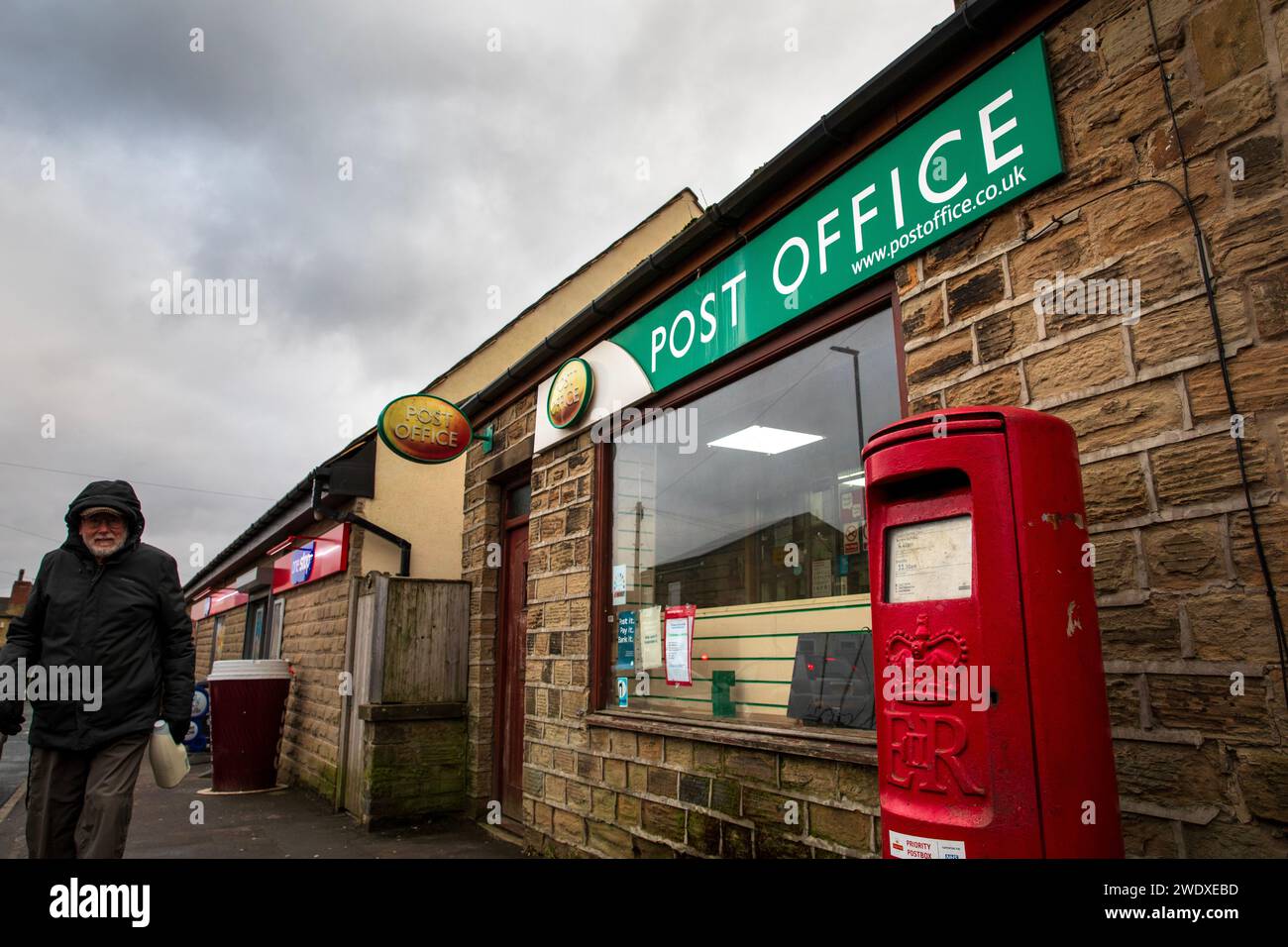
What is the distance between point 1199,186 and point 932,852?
7.11 feet

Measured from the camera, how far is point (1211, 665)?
2340 mm

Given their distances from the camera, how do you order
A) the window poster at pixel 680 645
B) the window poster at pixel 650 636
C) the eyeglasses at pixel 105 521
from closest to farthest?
the eyeglasses at pixel 105 521
the window poster at pixel 680 645
the window poster at pixel 650 636

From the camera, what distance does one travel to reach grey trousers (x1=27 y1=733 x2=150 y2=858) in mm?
A: 3721

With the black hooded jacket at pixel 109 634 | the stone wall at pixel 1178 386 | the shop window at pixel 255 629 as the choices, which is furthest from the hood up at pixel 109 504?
the shop window at pixel 255 629

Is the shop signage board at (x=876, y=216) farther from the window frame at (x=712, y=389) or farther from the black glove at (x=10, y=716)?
the black glove at (x=10, y=716)

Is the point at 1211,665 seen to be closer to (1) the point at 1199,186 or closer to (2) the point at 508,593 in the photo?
(1) the point at 1199,186

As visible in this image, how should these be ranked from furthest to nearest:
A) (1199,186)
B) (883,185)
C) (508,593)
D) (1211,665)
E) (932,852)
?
(508,593)
(883,185)
(1199,186)
(1211,665)
(932,852)

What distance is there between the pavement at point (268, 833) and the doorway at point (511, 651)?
45 centimetres

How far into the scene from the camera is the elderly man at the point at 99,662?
3744 mm

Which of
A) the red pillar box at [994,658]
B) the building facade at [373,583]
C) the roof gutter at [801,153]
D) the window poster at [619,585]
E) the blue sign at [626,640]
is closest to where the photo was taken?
the red pillar box at [994,658]
